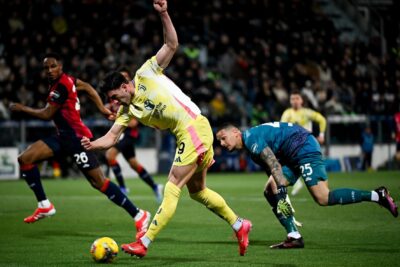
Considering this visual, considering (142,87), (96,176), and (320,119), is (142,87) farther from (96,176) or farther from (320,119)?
(320,119)

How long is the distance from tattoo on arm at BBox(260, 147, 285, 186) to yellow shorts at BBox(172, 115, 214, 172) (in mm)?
679

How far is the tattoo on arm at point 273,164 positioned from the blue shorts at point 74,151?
3.75m

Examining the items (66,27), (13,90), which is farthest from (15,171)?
(66,27)

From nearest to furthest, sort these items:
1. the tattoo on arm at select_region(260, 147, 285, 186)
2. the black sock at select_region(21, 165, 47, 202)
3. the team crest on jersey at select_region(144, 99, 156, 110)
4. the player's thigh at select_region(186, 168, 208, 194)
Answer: the tattoo on arm at select_region(260, 147, 285, 186) < the team crest on jersey at select_region(144, 99, 156, 110) < the player's thigh at select_region(186, 168, 208, 194) < the black sock at select_region(21, 165, 47, 202)

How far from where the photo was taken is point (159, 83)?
976cm

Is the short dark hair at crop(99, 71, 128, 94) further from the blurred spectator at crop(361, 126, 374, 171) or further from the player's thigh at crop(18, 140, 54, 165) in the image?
the blurred spectator at crop(361, 126, 374, 171)

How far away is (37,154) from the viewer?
43.3 ft

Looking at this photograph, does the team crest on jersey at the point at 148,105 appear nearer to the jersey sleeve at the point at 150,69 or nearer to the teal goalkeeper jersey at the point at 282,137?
the jersey sleeve at the point at 150,69

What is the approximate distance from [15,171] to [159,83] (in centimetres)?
1873

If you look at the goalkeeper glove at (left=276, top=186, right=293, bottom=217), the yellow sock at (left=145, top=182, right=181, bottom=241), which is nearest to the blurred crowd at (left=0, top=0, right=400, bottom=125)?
the yellow sock at (left=145, top=182, right=181, bottom=241)

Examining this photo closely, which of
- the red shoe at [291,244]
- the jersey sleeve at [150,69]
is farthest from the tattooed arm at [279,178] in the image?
the jersey sleeve at [150,69]

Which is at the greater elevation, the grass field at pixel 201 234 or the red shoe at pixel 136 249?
the red shoe at pixel 136 249

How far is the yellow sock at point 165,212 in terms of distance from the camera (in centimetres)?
932

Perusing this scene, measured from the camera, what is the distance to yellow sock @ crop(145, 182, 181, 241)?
9.32 metres
